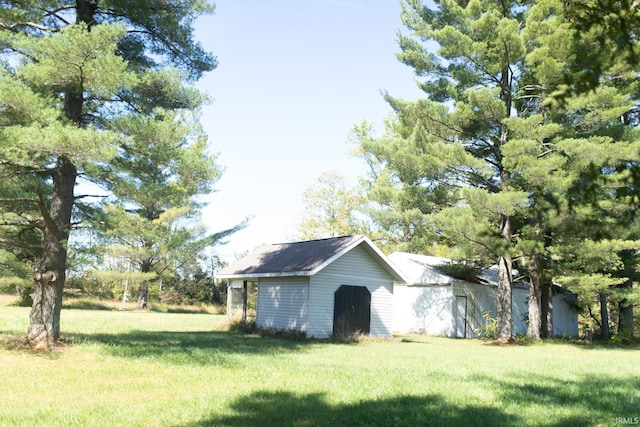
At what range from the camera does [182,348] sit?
1345 cm

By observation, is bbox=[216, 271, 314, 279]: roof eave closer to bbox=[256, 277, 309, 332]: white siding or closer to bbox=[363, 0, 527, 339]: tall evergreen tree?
bbox=[256, 277, 309, 332]: white siding

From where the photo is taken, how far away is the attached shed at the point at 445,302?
2655cm

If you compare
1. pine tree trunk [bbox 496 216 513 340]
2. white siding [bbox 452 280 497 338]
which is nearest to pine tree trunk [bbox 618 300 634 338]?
white siding [bbox 452 280 497 338]

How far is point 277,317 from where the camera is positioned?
20531mm

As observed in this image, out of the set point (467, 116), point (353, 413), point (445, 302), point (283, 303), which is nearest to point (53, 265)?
point (353, 413)

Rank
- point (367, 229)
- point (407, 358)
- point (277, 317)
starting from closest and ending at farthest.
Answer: point (407, 358) < point (277, 317) < point (367, 229)

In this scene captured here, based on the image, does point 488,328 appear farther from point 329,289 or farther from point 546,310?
point 329,289

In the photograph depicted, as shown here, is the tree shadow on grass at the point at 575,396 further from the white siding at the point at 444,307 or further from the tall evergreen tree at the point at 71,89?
the white siding at the point at 444,307

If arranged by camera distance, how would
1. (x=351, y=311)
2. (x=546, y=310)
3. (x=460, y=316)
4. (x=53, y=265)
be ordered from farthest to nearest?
(x=546, y=310) < (x=460, y=316) < (x=351, y=311) < (x=53, y=265)

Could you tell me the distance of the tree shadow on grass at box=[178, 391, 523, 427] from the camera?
6.37 metres

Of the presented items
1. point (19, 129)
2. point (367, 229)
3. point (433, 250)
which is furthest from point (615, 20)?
point (433, 250)

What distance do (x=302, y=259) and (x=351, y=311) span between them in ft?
9.23

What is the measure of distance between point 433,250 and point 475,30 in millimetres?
31352

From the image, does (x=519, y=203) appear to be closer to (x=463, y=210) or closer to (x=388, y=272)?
(x=463, y=210)
